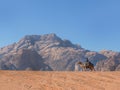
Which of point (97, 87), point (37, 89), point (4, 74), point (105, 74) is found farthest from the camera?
point (105, 74)

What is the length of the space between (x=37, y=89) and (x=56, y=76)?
434 centimetres

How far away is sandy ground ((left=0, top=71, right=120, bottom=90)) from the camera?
Answer: 2335 cm

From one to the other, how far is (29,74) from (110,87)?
23.1 ft

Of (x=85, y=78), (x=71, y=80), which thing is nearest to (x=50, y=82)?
(x=71, y=80)

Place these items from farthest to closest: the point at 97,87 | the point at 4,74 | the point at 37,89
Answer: the point at 4,74 < the point at 97,87 < the point at 37,89

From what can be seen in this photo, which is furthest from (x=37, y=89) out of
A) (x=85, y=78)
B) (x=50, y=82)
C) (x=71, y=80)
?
(x=85, y=78)

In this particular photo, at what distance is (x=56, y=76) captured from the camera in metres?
26.7

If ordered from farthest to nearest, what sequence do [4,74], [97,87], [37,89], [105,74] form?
[105,74] → [4,74] → [97,87] → [37,89]

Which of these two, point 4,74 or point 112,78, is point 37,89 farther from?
point 112,78

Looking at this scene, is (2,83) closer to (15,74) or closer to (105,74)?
(15,74)

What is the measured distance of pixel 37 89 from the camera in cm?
2261

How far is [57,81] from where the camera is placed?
24.9m

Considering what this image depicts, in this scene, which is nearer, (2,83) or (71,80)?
(2,83)

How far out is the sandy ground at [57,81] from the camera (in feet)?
76.6
